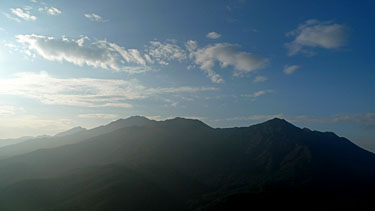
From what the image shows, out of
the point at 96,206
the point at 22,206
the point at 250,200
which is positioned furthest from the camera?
the point at 250,200

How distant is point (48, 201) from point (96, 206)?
153ft

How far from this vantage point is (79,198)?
183 metres

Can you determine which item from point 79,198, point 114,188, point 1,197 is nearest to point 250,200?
point 114,188

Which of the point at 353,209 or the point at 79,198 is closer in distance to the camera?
the point at 79,198

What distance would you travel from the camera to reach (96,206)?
16738cm

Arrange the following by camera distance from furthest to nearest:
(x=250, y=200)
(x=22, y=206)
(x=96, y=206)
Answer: (x=250, y=200) < (x=22, y=206) < (x=96, y=206)

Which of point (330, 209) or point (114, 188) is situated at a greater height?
point (114, 188)

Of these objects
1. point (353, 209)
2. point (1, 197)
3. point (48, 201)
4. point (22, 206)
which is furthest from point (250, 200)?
point (1, 197)

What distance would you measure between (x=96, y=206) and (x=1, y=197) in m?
84.4

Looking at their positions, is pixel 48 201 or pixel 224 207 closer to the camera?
pixel 224 207

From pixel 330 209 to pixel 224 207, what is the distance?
83890 mm

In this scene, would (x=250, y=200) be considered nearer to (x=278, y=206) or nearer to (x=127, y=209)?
(x=278, y=206)

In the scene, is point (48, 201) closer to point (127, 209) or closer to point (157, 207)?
point (127, 209)

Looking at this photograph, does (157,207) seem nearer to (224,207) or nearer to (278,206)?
(224,207)
